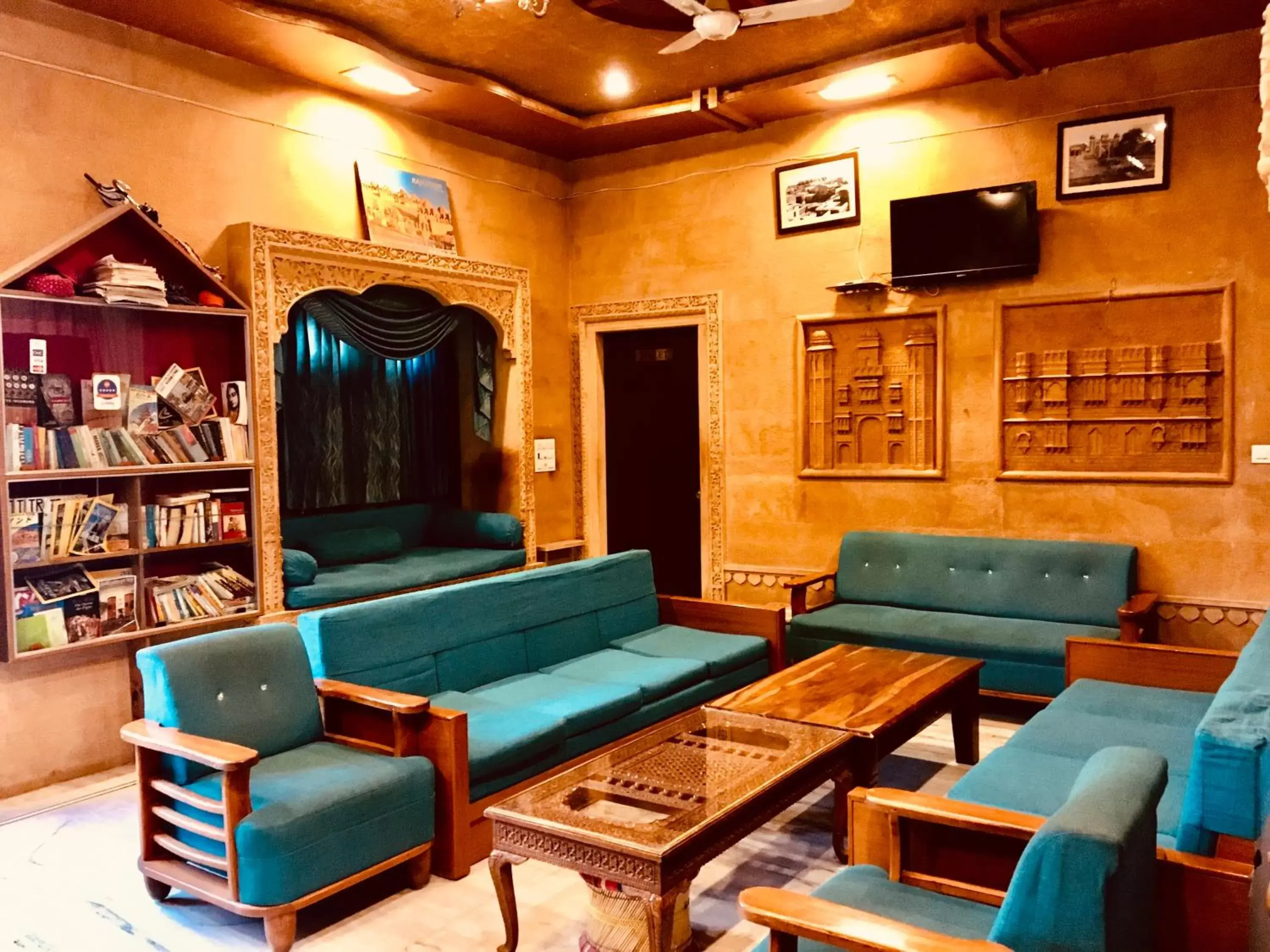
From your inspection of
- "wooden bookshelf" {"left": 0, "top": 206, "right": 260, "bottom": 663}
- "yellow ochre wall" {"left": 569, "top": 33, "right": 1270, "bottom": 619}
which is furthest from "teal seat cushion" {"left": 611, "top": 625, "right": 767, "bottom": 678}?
"wooden bookshelf" {"left": 0, "top": 206, "right": 260, "bottom": 663}

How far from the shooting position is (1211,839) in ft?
6.92

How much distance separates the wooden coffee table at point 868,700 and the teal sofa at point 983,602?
0.57 m

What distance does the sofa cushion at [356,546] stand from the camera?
5879 mm

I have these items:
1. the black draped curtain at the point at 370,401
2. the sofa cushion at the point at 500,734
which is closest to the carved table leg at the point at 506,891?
the sofa cushion at the point at 500,734

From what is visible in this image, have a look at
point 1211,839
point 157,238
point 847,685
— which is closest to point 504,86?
point 157,238

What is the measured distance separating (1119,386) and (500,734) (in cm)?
391

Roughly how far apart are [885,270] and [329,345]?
360 cm

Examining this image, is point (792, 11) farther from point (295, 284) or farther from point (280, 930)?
point (280, 930)

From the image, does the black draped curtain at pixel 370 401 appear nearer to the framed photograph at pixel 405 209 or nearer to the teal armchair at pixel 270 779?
the framed photograph at pixel 405 209

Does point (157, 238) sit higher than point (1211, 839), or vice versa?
point (157, 238)

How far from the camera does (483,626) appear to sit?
13.5 ft

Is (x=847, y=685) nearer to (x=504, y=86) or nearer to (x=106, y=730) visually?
(x=106, y=730)

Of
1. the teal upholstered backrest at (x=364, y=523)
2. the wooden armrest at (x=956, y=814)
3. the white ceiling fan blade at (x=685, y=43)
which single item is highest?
the white ceiling fan blade at (x=685, y=43)

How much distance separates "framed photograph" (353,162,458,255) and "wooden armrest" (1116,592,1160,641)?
4.35 meters
